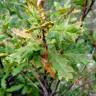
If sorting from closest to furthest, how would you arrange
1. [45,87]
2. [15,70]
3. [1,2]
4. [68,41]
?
[68,41] → [15,70] → [45,87] → [1,2]

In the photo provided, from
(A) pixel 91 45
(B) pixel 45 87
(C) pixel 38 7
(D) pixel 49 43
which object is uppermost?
(C) pixel 38 7

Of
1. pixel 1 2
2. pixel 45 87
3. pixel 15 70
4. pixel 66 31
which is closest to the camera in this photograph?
pixel 66 31

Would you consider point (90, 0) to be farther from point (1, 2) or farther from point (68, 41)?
point (1, 2)

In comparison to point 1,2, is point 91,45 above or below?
below

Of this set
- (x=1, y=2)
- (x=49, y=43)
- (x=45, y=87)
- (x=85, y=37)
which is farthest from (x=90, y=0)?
(x=1, y=2)

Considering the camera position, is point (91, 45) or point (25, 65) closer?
point (25, 65)

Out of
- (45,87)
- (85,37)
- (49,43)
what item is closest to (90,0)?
(85,37)

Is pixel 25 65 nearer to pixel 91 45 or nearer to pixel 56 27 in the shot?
pixel 56 27
